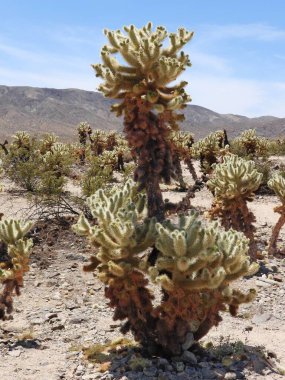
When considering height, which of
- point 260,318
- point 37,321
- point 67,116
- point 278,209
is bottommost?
point 37,321

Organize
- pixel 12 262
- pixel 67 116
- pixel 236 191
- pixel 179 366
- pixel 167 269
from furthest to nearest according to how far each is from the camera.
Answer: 1. pixel 67 116
2. pixel 236 191
3. pixel 12 262
4. pixel 179 366
5. pixel 167 269

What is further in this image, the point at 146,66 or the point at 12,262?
the point at 12,262

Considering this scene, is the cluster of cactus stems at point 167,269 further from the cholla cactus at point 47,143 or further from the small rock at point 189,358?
the cholla cactus at point 47,143

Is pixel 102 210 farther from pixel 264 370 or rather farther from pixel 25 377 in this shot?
pixel 264 370

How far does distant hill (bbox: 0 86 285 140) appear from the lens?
115312 millimetres

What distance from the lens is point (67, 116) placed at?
143 metres

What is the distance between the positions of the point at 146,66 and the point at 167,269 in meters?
2.66

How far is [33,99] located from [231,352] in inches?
6125

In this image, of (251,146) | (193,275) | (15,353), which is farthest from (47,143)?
(193,275)

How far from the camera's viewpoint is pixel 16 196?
61.7 feet

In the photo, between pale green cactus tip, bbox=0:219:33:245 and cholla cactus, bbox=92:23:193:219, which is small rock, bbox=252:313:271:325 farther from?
pale green cactus tip, bbox=0:219:33:245

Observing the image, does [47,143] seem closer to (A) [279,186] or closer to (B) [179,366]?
(A) [279,186]

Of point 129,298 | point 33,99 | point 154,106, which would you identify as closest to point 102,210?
point 129,298

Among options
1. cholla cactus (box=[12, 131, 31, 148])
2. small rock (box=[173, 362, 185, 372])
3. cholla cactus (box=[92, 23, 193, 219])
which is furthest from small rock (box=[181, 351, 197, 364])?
cholla cactus (box=[12, 131, 31, 148])
